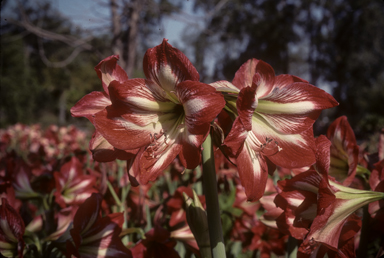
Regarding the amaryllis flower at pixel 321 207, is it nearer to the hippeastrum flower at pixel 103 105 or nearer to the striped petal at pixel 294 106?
the striped petal at pixel 294 106

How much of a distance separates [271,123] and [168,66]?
0.88 feet

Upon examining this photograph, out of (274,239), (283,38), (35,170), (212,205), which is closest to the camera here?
(212,205)

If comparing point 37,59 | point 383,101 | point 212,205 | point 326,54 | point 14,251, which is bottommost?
point 37,59

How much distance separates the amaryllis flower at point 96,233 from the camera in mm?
873

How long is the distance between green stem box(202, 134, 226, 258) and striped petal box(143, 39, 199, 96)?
5.9 inches

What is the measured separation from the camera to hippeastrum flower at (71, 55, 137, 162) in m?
0.66

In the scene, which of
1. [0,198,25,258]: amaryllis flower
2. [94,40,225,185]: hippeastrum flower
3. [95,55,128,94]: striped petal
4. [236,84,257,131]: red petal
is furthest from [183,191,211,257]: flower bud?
[0,198,25,258]: amaryllis flower

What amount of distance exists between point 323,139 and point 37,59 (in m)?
32.6

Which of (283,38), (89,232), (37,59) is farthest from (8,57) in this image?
(89,232)

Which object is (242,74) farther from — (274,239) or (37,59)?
(37,59)

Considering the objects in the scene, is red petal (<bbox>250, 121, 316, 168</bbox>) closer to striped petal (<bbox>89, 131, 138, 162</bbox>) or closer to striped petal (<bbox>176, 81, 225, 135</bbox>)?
striped petal (<bbox>176, 81, 225, 135</bbox>)

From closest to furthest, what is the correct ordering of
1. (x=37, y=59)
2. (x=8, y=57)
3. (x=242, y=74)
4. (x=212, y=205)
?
(x=212, y=205)
(x=242, y=74)
(x=8, y=57)
(x=37, y=59)

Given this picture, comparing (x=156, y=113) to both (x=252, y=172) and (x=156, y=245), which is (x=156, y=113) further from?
(x=156, y=245)

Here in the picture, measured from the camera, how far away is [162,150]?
651 mm
